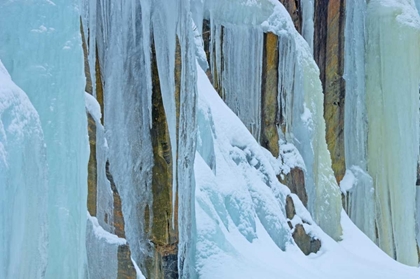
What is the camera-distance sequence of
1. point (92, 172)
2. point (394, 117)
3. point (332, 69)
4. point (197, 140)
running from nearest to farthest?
point (92, 172)
point (197, 140)
point (332, 69)
point (394, 117)

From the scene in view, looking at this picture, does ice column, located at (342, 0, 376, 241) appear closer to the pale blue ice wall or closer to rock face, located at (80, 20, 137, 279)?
rock face, located at (80, 20, 137, 279)

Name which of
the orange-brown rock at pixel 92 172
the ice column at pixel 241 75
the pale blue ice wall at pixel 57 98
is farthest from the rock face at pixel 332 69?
the pale blue ice wall at pixel 57 98

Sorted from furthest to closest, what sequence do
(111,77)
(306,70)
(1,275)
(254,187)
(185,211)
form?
(306,70) → (254,187) → (185,211) → (111,77) → (1,275)

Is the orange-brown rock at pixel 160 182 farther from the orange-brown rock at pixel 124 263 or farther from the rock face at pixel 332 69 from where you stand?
the rock face at pixel 332 69

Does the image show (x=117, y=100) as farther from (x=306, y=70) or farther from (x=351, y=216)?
(x=351, y=216)

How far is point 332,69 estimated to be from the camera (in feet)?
52.1

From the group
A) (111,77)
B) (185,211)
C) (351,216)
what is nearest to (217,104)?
(185,211)

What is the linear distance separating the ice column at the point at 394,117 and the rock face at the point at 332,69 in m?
0.93

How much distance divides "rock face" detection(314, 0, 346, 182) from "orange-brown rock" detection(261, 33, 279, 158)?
10.3 ft

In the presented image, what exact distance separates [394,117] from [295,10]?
3.41 m

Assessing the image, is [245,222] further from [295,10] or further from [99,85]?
[295,10]

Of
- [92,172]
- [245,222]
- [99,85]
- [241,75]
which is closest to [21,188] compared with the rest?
[92,172]

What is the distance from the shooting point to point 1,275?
4.14m

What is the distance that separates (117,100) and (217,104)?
10.9 feet
